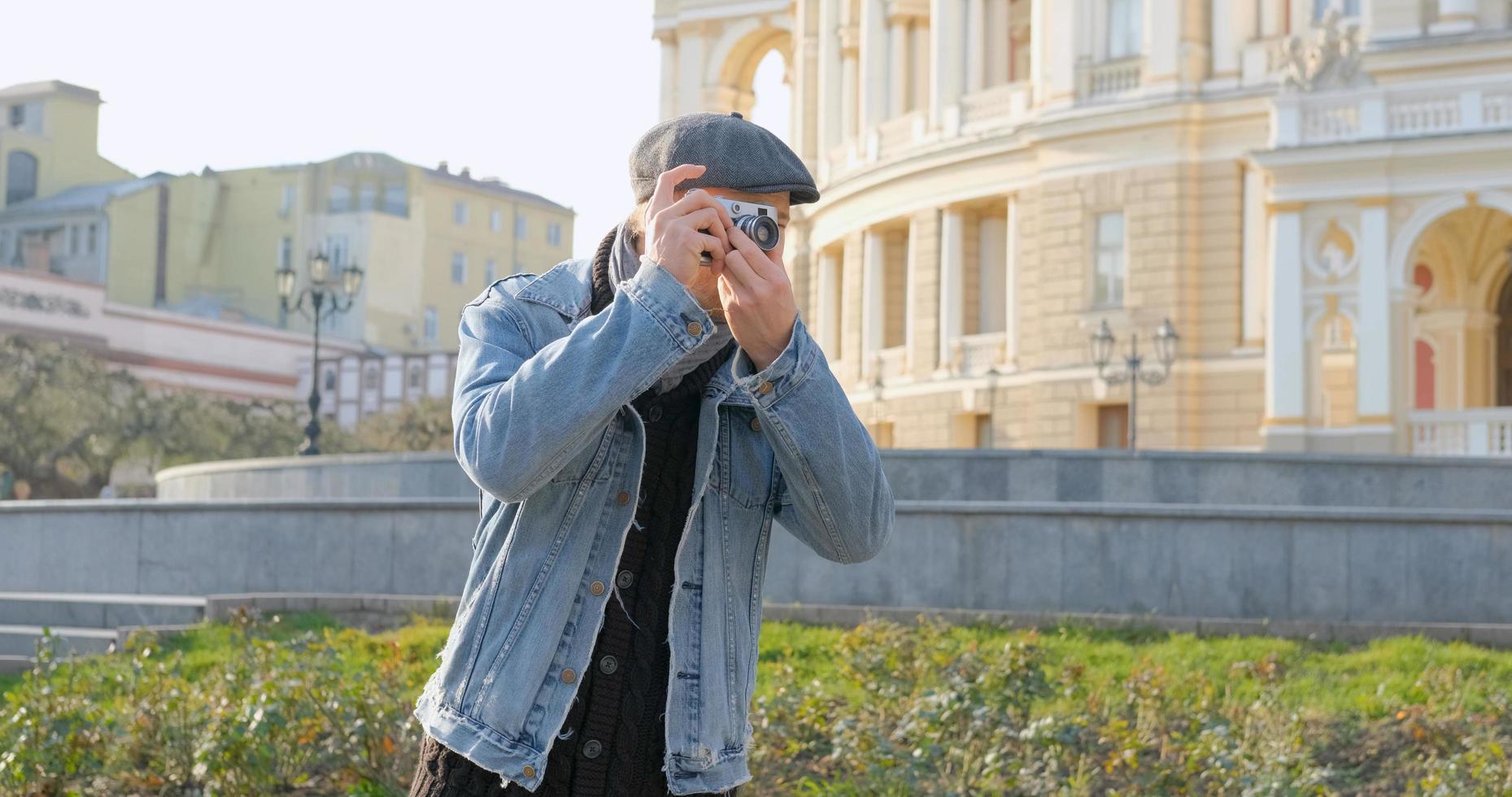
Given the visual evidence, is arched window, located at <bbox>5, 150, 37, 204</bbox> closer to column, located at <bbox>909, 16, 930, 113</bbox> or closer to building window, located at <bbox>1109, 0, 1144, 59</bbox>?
column, located at <bbox>909, 16, 930, 113</bbox>

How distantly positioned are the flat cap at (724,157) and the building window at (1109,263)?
33670mm

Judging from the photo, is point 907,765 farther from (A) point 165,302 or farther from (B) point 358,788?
(A) point 165,302

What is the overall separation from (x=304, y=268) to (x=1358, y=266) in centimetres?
5272

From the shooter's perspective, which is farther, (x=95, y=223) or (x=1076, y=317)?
(x=95, y=223)

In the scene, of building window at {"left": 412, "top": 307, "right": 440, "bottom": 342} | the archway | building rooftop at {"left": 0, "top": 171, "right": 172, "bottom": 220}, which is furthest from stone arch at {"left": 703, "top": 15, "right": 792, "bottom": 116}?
building window at {"left": 412, "top": 307, "right": 440, "bottom": 342}

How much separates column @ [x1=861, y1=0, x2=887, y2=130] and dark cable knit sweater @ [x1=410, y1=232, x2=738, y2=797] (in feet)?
132

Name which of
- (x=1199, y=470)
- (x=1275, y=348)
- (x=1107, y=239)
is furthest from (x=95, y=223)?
(x=1199, y=470)

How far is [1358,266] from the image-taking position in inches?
1174

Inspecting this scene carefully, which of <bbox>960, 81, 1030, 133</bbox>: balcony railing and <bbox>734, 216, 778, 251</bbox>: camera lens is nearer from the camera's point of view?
<bbox>734, 216, 778, 251</bbox>: camera lens

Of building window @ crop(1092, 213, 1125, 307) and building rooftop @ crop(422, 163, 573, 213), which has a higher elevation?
building rooftop @ crop(422, 163, 573, 213)

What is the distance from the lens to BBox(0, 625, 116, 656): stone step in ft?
42.1

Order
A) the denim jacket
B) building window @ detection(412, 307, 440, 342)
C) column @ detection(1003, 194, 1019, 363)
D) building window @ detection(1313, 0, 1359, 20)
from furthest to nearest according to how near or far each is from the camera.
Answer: building window @ detection(412, 307, 440, 342), column @ detection(1003, 194, 1019, 363), building window @ detection(1313, 0, 1359, 20), the denim jacket

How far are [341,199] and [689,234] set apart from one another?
76.0 meters

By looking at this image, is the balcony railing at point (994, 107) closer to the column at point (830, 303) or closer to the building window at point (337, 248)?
the column at point (830, 303)
